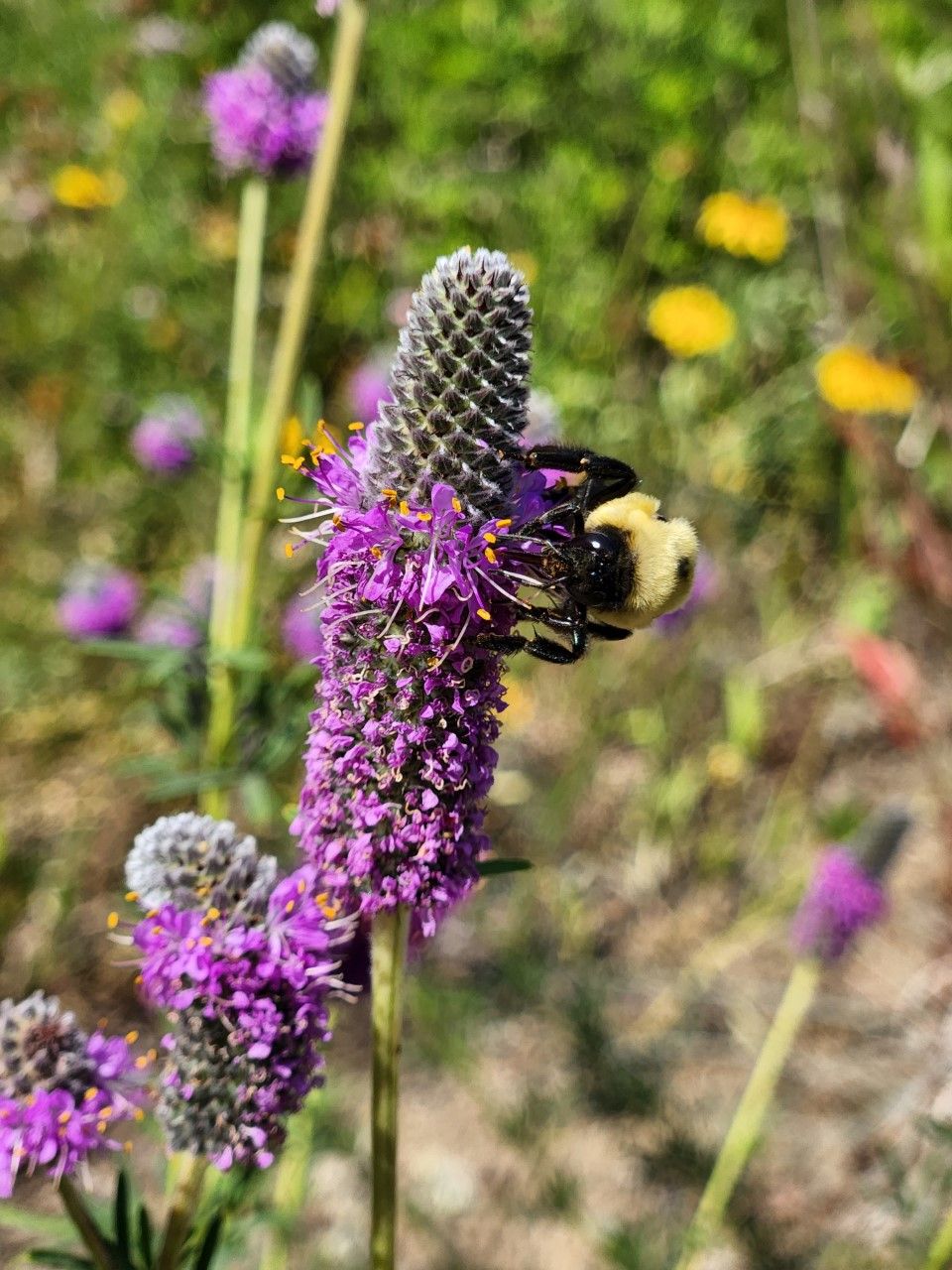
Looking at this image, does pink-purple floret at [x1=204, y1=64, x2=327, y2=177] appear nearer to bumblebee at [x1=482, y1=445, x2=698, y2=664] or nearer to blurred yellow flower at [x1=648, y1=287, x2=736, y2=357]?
bumblebee at [x1=482, y1=445, x2=698, y2=664]

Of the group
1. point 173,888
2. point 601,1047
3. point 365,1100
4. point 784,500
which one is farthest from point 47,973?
point 784,500

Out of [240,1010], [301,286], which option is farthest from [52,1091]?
[301,286]

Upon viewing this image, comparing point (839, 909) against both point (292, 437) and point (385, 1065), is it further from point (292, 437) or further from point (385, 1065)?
point (292, 437)

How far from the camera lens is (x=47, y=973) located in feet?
14.8

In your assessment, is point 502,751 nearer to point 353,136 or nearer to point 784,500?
point 784,500

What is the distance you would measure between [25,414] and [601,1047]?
5.12 metres

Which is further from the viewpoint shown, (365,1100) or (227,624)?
(365,1100)

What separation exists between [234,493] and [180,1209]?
2.35 m

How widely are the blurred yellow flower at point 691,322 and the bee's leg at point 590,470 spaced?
4.00 metres

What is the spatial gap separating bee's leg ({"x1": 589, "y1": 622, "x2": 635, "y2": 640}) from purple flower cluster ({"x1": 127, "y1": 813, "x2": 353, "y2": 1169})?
2.73 ft

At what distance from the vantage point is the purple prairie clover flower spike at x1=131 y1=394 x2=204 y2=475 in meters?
4.81

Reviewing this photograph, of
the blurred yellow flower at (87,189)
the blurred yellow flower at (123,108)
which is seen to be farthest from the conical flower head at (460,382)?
the blurred yellow flower at (123,108)

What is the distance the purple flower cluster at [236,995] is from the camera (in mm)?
1917

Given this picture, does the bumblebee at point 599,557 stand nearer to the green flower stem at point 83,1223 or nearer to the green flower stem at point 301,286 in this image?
the green flower stem at point 83,1223
